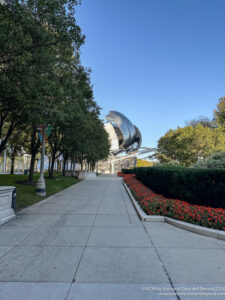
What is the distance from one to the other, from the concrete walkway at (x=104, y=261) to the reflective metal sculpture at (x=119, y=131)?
85.2 metres

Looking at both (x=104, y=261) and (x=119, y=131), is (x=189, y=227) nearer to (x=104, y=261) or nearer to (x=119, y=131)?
(x=104, y=261)

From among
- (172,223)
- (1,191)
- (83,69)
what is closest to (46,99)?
(1,191)

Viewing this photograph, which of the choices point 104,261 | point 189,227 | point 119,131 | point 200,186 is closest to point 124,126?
point 119,131

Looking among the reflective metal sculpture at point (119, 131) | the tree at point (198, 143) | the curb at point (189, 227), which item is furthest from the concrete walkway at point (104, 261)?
the reflective metal sculpture at point (119, 131)

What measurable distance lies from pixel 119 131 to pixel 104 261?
89.8 meters

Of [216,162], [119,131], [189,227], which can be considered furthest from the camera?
[119,131]

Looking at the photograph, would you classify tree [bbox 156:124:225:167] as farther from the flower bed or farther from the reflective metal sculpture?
the reflective metal sculpture

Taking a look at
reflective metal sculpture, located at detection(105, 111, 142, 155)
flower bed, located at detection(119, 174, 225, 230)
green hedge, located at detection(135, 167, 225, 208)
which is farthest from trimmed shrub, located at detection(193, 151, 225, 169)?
reflective metal sculpture, located at detection(105, 111, 142, 155)

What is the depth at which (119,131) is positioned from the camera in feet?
306

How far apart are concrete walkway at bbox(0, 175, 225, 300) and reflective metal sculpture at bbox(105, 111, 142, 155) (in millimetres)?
85230

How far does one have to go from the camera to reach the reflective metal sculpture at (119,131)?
9250 centimetres

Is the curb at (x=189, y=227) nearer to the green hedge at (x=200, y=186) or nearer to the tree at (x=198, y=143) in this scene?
the green hedge at (x=200, y=186)

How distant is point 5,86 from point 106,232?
650cm

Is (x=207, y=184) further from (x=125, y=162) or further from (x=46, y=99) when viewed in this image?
(x=125, y=162)
